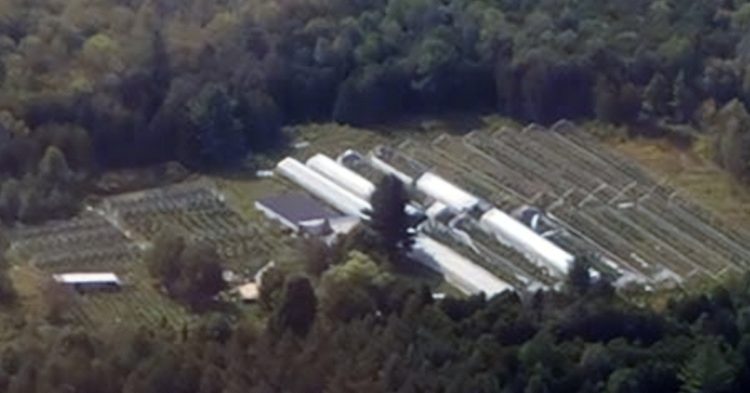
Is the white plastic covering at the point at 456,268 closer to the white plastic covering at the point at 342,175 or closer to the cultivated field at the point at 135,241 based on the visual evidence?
the white plastic covering at the point at 342,175

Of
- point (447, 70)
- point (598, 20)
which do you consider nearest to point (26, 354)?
point (447, 70)

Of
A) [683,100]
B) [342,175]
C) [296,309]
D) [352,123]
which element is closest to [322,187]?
[342,175]

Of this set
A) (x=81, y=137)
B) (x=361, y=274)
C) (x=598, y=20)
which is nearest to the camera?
(x=361, y=274)

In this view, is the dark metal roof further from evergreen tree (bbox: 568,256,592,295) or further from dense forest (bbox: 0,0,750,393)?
evergreen tree (bbox: 568,256,592,295)

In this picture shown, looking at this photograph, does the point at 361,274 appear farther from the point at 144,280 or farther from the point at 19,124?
the point at 19,124

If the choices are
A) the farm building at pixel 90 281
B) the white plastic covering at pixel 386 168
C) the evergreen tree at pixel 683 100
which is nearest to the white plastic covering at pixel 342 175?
the white plastic covering at pixel 386 168
